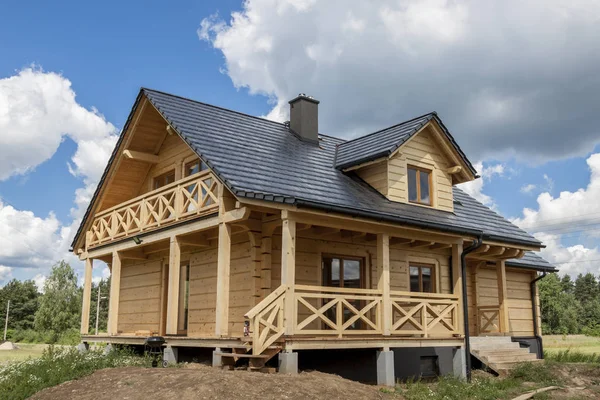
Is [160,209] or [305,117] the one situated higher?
[305,117]

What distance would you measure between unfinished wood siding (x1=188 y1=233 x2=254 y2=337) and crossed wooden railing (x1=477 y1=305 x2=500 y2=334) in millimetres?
8933

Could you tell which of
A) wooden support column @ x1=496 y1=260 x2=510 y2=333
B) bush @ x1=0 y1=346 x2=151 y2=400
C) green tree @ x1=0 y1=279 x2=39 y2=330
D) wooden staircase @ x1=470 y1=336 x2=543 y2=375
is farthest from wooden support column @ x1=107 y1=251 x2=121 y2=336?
green tree @ x1=0 y1=279 x2=39 y2=330

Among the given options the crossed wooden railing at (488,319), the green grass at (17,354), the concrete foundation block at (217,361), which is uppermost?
the crossed wooden railing at (488,319)

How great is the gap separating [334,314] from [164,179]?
24.4ft

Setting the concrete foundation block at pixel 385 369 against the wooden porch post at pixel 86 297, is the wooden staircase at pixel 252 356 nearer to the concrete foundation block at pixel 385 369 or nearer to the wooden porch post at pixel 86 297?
the concrete foundation block at pixel 385 369

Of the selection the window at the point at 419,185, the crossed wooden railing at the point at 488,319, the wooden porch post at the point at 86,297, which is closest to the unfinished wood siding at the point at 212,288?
A: the wooden porch post at the point at 86,297

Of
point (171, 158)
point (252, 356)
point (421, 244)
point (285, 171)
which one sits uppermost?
point (171, 158)

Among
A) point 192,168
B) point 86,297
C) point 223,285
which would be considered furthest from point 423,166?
point 86,297

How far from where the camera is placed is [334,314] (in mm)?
15453

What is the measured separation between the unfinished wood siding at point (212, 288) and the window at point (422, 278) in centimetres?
534

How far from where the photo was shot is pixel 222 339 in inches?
501

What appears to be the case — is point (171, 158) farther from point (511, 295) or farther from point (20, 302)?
point (20, 302)

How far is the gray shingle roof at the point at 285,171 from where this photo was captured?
43.8 feet

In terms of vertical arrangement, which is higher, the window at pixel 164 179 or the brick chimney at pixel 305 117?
the brick chimney at pixel 305 117
